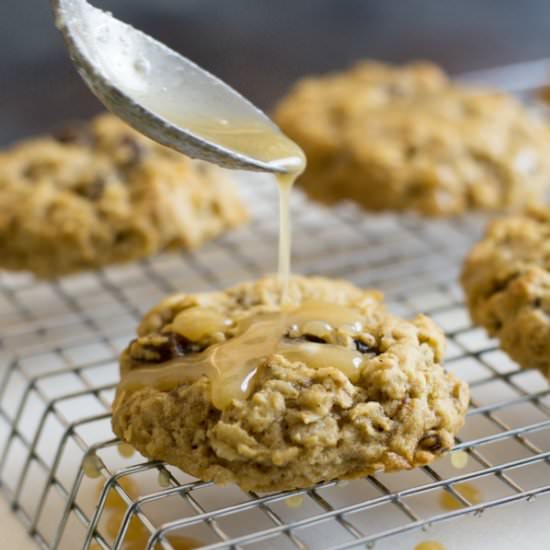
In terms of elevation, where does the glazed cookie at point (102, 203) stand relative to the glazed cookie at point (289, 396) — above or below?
below

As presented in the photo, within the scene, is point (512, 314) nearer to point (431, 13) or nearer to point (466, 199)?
point (466, 199)

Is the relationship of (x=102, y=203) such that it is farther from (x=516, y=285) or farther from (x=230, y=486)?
(x=516, y=285)

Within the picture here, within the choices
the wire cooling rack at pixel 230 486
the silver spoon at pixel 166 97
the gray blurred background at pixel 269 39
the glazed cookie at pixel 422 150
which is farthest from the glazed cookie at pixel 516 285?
the gray blurred background at pixel 269 39

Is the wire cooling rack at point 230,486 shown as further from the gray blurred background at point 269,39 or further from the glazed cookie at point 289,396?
the gray blurred background at point 269,39

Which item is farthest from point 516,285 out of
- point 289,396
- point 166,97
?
point 166,97

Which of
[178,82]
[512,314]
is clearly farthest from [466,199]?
[178,82]

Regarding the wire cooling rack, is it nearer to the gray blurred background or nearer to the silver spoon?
the silver spoon

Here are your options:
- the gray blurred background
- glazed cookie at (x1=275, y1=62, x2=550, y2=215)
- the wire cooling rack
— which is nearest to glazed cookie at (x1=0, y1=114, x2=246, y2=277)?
the wire cooling rack
